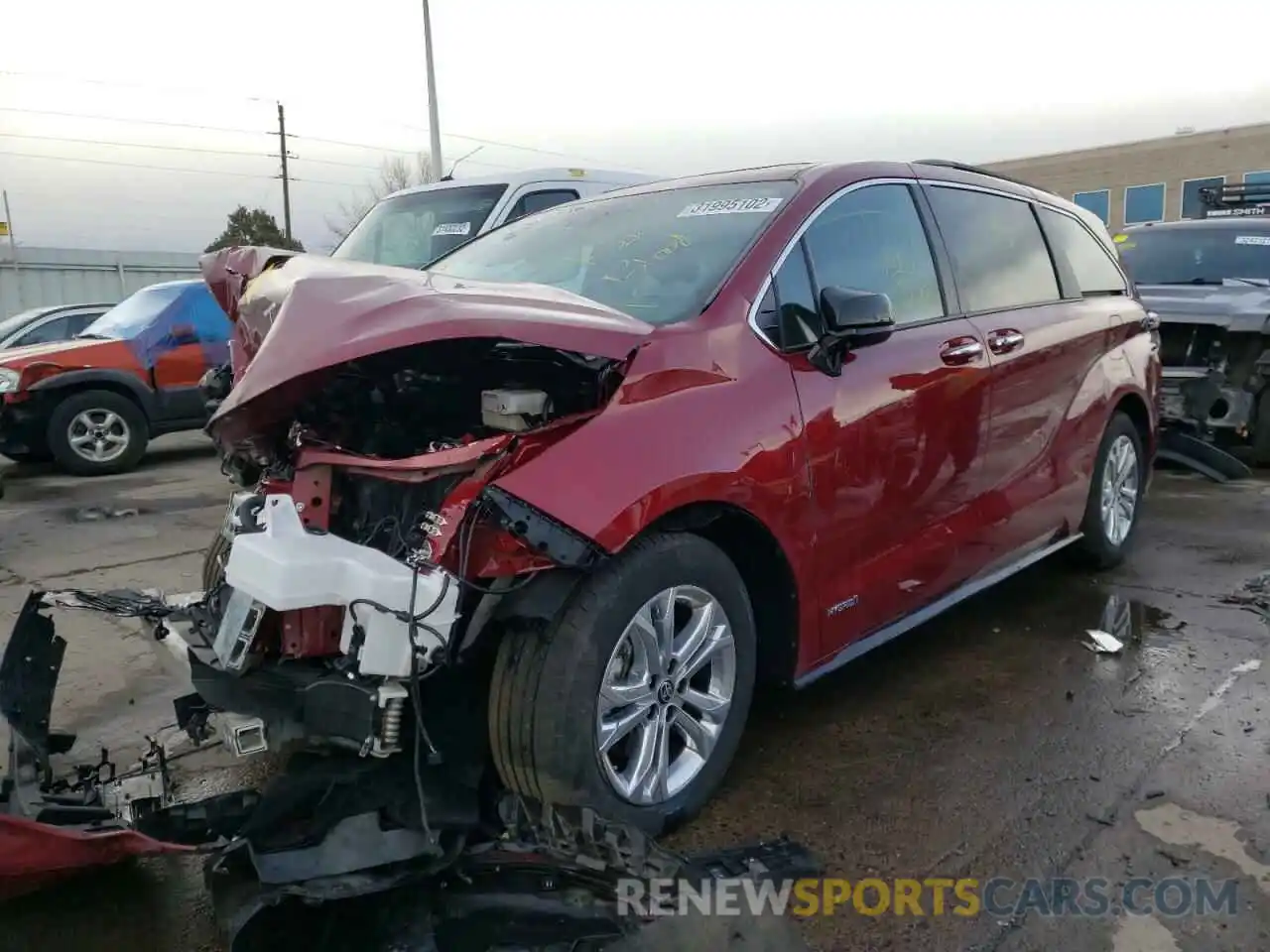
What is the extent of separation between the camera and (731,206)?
343cm

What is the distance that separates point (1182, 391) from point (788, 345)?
5960 millimetres

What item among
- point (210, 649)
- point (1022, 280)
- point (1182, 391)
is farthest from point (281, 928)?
point (1182, 391)

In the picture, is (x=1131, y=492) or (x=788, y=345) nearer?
(x=788, y=345)

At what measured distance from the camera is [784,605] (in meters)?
3.04

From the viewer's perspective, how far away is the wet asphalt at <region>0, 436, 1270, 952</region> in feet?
8.11

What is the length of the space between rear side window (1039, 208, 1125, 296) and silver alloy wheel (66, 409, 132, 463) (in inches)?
324

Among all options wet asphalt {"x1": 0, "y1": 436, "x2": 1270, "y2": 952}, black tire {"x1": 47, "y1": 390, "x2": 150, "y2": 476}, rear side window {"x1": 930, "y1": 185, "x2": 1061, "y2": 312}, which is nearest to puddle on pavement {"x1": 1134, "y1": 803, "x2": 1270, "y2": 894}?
wet asphalt {"x1": 0, "y1": 436, "x2": 1270, "y2": 952}

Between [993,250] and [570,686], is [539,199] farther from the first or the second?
[570,686]

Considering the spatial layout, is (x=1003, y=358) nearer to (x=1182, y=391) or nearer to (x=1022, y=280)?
(x=1022, y=280)

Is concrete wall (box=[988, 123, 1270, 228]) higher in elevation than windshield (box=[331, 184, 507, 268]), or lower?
higher

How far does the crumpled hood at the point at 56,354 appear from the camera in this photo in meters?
9.05

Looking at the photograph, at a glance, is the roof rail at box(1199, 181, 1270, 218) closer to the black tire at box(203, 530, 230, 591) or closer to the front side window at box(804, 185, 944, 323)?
the front side window at box(804, 185, 944, 323)

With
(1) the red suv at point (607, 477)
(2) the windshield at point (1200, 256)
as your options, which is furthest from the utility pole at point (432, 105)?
(1) the red suv at point (607, 477)

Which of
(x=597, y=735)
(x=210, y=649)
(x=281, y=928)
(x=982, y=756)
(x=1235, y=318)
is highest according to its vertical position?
(x=1235, y=318)
